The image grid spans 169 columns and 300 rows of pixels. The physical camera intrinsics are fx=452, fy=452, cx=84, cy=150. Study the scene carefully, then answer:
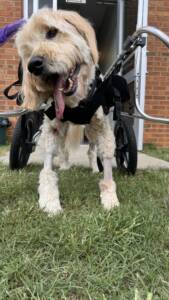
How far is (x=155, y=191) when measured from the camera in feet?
11.2

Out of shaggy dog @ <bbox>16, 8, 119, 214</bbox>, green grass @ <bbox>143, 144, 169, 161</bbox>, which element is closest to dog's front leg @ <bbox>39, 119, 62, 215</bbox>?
shaggy dog @ <bbox>16, 8, 119, 214</bbox>

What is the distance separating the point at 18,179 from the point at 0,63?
3.81 metres

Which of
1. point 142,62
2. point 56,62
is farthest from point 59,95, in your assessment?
point 142,62

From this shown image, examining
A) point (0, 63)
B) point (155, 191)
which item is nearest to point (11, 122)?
point (0, 63)

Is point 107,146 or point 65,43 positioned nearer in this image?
point 65,43

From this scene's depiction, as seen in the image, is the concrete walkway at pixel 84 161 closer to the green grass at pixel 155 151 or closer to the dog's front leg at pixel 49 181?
the green grass at pixel 155 151

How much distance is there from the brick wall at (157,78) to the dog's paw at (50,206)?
4872 millimetres

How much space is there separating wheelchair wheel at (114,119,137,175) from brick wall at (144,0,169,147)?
327 cm

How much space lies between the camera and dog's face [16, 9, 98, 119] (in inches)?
96.2

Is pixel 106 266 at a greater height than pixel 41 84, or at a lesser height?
lesser

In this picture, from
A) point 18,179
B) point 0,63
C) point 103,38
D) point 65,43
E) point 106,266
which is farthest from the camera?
point 103,38

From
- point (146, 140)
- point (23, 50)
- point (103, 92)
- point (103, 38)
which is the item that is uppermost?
point (103, 38)

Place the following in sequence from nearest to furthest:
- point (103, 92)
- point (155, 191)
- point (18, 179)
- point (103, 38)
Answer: point (103, 92) < point (155, 191) < point (18, 179) < point (103, 38)

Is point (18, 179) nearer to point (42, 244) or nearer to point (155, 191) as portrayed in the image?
point (155, 191)
